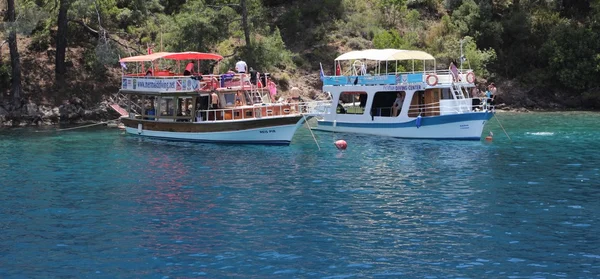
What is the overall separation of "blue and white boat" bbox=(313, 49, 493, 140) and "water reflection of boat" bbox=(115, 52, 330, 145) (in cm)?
369

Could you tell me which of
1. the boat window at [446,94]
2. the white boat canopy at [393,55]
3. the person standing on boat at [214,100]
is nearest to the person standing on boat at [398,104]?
the boat window at [446,94]

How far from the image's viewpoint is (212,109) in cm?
4128

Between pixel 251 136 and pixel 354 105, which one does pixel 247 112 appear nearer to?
pixel 251 136

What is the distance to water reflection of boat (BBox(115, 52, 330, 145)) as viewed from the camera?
3938 centimetres

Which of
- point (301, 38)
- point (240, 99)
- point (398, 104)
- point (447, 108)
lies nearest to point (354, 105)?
point (398, 104)

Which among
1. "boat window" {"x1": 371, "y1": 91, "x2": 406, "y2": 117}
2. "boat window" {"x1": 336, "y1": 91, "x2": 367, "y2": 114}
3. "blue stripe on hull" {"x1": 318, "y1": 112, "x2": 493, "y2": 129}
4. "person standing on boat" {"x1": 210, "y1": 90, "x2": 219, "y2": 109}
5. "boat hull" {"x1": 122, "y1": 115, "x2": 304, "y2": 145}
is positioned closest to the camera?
"boat hull" {"x1": 122, "y1": 115, "x2": 304, "y2": 145}

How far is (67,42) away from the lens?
59.4 metres

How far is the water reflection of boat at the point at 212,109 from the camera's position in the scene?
129 feet

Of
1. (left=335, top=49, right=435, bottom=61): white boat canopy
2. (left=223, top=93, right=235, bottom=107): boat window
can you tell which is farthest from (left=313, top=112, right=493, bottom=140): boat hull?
(left=223, top=93, right=235, bottom=107): boat window

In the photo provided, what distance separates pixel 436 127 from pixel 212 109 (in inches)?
472

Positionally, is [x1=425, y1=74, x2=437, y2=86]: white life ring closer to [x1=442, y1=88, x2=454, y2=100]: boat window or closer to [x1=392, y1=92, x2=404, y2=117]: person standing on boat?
[x1=442, y1=88, x2=454, y2=100]: boat window

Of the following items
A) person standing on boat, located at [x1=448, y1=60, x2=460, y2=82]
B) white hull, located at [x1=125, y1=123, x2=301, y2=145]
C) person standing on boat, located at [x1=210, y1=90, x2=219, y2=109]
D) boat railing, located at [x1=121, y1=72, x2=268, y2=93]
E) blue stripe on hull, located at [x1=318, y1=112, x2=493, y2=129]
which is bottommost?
white hull, located at [x1=125, y1=123, x2=301, y2=145]

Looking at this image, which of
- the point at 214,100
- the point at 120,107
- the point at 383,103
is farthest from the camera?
the point at 120,107

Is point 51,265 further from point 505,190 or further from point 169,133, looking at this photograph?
point 169,133
